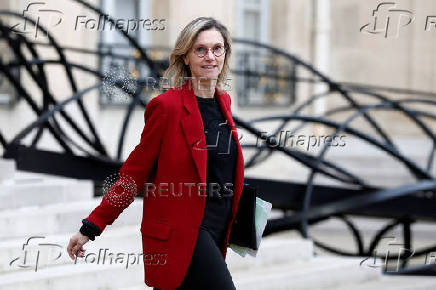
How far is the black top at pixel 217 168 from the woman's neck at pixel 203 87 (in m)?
0.02

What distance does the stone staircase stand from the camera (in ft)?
12.9

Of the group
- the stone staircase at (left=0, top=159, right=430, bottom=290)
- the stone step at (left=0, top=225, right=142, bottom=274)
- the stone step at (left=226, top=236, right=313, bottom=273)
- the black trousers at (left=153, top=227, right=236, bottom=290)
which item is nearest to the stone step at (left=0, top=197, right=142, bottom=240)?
the stone staircase at (left=0, top=159, right=430, bottom=290)

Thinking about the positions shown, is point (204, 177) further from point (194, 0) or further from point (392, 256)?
point (194, 0)

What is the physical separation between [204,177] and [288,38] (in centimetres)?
1063

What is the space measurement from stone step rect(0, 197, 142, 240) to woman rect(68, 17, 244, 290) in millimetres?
2382

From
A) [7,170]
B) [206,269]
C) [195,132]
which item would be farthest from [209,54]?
[7,170]

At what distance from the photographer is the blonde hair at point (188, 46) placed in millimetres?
2172

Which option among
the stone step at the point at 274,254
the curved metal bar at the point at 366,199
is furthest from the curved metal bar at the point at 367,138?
the stone step at the point at 274,254

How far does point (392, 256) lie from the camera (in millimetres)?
6867

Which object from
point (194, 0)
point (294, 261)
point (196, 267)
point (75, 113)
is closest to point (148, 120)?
point (196, 267)

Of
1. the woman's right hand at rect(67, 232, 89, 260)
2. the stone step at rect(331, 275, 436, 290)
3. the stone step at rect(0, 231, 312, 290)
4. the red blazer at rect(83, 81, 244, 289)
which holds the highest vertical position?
the red blazer at rect(83, 81, 244, 289)

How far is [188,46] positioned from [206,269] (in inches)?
26.6

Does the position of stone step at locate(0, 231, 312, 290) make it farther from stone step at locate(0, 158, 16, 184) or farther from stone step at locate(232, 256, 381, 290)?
stone step at locate(0, 158, 16, 184)

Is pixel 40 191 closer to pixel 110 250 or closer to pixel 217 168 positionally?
pixel 110 250
